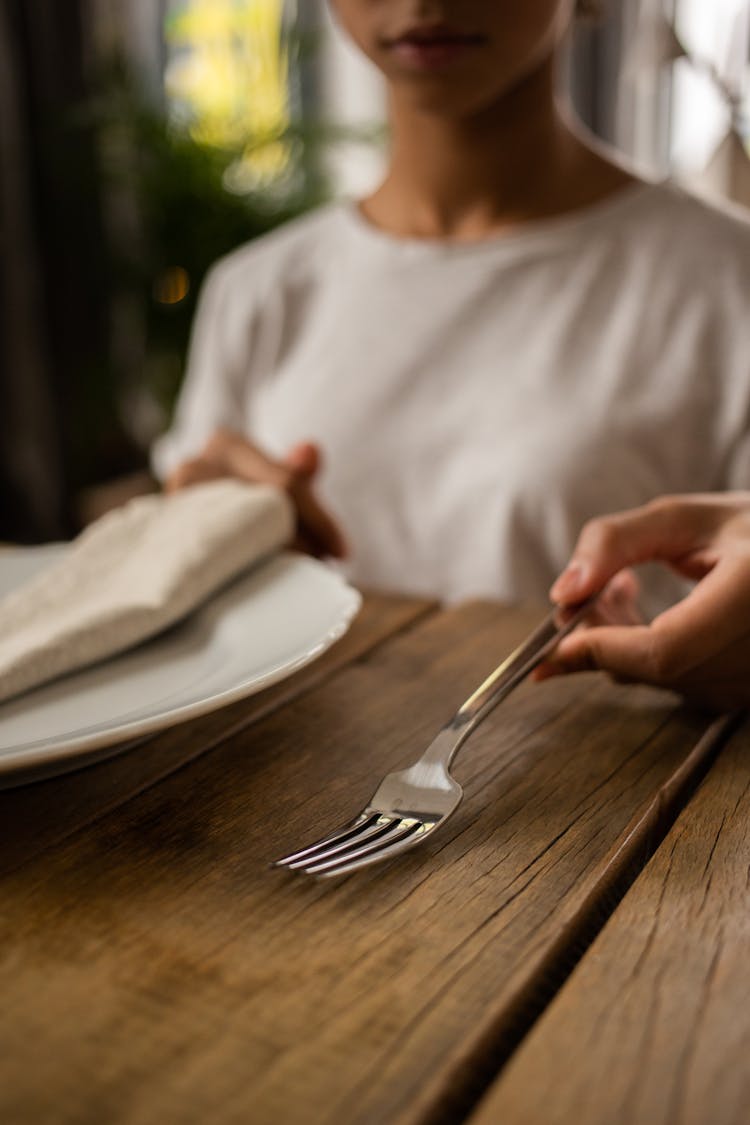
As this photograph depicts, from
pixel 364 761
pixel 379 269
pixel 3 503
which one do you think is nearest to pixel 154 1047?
pixel 364 761

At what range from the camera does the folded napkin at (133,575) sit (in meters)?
0.53

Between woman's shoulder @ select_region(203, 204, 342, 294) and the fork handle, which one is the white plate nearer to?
the fork handle

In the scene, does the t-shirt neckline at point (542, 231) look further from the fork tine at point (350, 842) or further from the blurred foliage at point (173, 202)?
the blurred foliage at point (173, 202)

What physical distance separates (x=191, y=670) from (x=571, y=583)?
7.5 inches

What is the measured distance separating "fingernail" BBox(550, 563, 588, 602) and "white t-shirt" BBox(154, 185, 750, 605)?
347 mm

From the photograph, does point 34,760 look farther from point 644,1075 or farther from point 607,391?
point 607,391

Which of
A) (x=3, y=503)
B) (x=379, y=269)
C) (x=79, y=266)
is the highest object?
(x=379, y=269)

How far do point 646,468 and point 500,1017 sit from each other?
25.8 inches

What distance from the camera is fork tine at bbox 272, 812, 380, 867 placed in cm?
41

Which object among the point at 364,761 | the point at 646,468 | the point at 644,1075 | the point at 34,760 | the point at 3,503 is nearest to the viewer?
the point at 644,1075

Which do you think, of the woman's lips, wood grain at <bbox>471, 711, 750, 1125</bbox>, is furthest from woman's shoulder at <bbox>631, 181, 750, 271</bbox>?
wood grain at <bbox>471, 711, 750, 1125</bbox>

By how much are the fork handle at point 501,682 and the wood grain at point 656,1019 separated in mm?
101

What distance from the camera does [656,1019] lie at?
1.06 feet

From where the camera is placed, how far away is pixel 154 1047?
1.03ft
